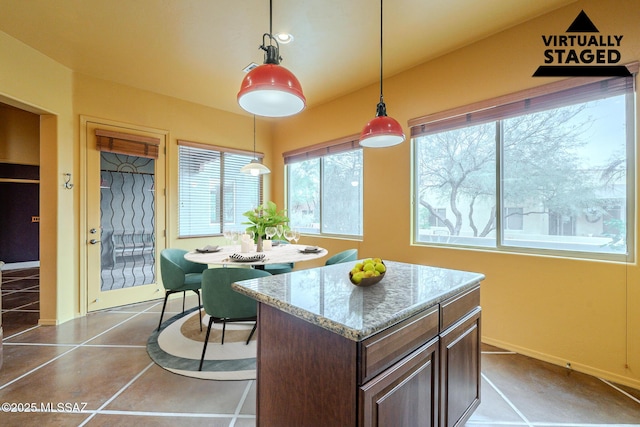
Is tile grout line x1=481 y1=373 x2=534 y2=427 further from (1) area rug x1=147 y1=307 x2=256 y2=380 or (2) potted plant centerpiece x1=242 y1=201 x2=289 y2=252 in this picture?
(2) potted plant centerpiece x1=242 y1=201 x2=289 y2=252

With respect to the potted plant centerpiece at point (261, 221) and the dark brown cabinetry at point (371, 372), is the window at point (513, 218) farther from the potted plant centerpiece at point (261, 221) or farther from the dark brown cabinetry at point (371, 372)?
the potted plant centerpiece at point (261, 221)

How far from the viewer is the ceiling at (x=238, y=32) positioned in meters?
2.27

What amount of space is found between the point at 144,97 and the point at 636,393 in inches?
233

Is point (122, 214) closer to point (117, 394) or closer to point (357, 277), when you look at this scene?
point (117, 394)

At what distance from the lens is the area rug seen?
7.27ft

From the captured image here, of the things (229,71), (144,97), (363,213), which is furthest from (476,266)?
(144,97)

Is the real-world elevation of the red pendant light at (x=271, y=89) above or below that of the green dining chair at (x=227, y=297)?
above

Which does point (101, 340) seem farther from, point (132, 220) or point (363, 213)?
point (363, 213)

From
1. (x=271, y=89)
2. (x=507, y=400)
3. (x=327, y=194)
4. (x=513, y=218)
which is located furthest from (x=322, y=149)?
(x=507, y=400)

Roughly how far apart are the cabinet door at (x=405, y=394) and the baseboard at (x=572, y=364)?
178 centimetres

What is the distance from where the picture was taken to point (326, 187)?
445 centimetres

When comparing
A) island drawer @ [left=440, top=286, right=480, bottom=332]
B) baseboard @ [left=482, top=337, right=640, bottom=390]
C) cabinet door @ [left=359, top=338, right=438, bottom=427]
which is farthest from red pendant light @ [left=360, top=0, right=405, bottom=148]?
baseboard @ [left=482, top=337, right=640, bottom=390]

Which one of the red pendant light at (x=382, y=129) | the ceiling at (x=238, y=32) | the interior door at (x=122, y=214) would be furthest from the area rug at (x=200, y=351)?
the ceiling at (x=238, y=32)

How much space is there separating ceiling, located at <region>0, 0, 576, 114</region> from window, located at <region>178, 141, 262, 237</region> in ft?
4.12
